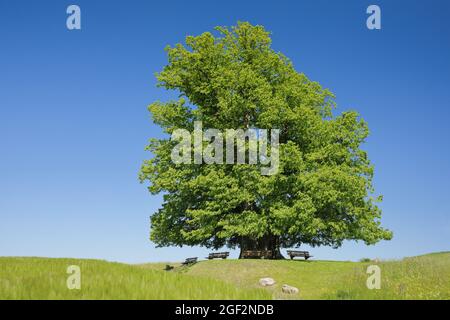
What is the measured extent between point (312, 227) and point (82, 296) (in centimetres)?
2463

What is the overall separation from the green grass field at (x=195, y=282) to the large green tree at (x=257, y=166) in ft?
19.9

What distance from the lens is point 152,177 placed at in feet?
129

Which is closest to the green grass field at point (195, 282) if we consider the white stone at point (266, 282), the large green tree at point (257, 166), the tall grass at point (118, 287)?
the tall grass at point (118, 287)

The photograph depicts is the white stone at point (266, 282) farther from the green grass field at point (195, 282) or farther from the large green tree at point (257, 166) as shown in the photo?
the large green tree at point (257, 166)

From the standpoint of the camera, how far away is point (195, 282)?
16.2 meters

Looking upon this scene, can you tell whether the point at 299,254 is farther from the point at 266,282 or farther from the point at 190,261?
the point at 266,282

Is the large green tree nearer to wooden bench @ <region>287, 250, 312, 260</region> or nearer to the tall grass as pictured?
wooden bench @ <region>287, 250, 312, 260</region>

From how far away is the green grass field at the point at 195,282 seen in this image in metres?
13.8

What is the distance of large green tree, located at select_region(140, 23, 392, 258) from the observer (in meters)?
36.3

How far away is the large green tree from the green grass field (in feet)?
19.9

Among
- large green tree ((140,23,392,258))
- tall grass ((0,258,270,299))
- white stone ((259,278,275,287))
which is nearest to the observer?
tall grass ((0,258,270,299))

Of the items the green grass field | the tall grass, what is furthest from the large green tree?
the tall grass
